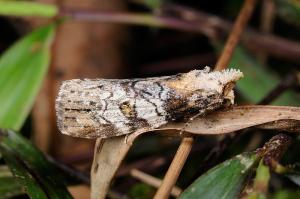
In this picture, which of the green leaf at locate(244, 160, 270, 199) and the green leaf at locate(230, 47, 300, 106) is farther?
the green leaf at locate(230, 47, 300, 106)

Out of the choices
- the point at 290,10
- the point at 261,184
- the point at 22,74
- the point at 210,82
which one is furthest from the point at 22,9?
the point at 261,184

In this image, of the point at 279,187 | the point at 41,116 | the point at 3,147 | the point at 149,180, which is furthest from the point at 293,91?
the point at 3,147

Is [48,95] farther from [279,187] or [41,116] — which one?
[279,187]

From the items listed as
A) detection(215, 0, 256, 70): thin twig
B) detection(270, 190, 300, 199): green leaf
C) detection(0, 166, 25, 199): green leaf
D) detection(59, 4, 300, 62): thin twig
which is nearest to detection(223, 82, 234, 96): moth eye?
detection(215, 0, 256, 70): thin twig

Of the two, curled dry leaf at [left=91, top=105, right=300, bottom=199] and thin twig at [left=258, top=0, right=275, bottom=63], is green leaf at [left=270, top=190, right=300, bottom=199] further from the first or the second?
thin twig at [left=258, top=0, right=275, bottom=63]

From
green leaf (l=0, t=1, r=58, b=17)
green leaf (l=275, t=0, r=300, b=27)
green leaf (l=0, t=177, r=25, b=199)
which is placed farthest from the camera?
green leaf (l=275, t=0, r=300, b=27)

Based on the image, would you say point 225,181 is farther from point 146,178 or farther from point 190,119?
point 146,178
